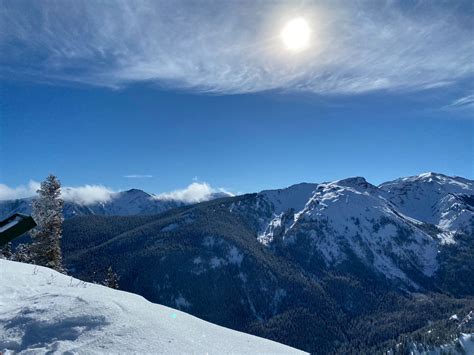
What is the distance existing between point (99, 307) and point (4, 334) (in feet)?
7.22

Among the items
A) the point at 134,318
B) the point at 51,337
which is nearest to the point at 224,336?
the point at 134,318

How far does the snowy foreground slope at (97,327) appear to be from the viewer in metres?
9.11

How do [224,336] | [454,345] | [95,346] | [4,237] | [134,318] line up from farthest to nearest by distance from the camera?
[454,345], [4,237], [224,336], [134,318], [95,346]

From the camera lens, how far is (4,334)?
30.6 ft

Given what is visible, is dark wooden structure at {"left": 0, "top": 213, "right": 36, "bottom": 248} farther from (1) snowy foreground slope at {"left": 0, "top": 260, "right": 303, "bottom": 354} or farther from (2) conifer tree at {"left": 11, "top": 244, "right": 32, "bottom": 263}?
(2) conifer tree at {"left": 11, "top": 244, "right": 32, "bottom": 263}

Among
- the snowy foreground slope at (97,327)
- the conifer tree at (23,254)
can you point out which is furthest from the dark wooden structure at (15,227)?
the conifer tree at (23,254)

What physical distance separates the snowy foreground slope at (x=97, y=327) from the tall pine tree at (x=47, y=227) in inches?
1336

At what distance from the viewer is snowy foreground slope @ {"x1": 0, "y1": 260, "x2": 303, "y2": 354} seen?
29.9 ft

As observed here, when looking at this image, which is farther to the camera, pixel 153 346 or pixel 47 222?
pixel 47 222

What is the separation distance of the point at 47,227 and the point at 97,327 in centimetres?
3909

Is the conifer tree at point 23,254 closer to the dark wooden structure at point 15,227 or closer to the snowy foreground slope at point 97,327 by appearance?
the dark wooden structure at point 15,227

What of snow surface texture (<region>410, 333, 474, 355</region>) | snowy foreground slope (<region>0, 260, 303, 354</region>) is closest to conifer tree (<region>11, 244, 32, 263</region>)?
snowy foreground slope (<region>0, 260, 303, 354</region>)

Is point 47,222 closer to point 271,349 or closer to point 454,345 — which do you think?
point 271,349

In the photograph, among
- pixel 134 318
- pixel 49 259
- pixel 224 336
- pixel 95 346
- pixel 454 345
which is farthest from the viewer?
pixel 454 345
